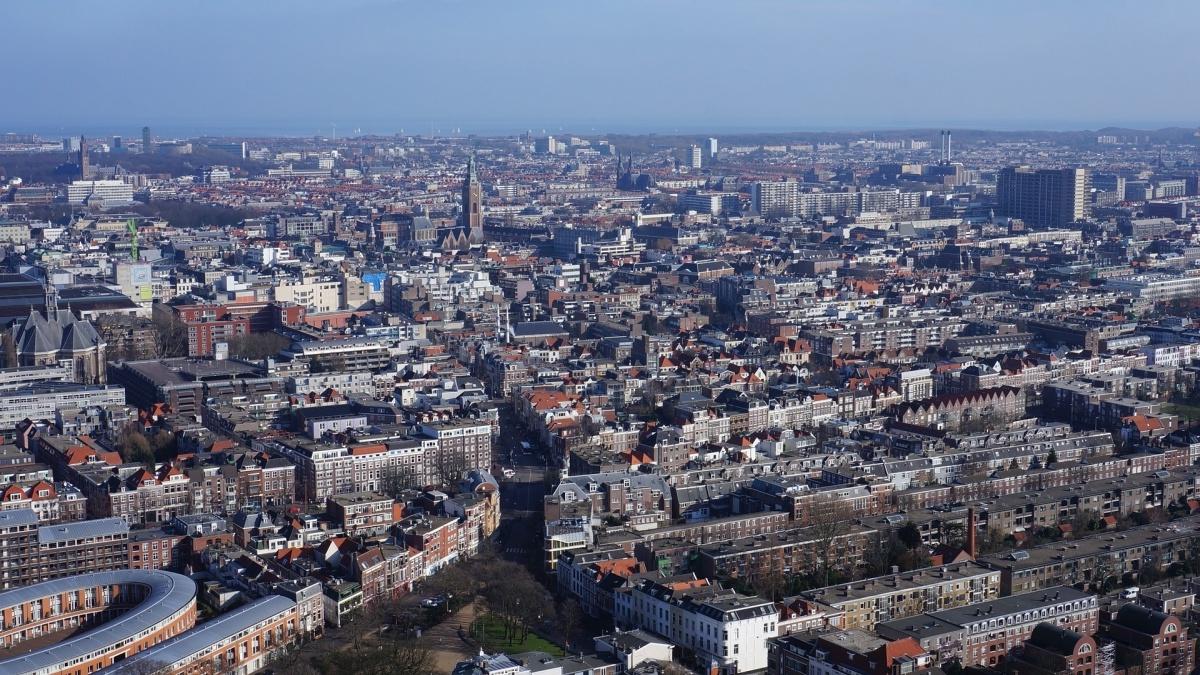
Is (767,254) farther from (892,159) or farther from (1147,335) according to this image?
(892,159)

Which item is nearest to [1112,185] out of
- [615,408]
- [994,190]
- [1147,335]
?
[994,190]

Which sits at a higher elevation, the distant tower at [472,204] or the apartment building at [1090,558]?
the distant tower at [472,204]

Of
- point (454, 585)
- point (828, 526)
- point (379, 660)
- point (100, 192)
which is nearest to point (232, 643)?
point (379, 660)

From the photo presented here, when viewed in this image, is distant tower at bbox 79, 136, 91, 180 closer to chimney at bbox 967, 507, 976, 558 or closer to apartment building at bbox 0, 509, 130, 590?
apartment building at bbox 0, 509, 130, 590

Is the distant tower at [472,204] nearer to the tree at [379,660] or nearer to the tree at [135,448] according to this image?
the tree at [135,448]

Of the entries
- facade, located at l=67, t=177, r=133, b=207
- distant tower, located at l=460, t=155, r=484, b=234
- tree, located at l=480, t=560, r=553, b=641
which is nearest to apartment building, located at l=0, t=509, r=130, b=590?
tree, located at l=480, t=560, r=553, b=641

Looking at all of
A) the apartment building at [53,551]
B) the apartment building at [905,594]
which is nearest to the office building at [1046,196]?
the apartment building at [905,594]

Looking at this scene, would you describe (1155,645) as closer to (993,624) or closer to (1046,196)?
(993,624)
